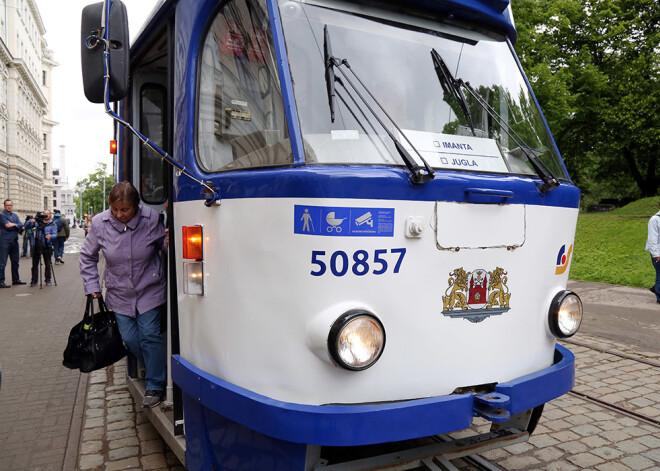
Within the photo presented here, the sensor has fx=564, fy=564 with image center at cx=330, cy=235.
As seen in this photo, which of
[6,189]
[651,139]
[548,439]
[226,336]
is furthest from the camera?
[6,189]

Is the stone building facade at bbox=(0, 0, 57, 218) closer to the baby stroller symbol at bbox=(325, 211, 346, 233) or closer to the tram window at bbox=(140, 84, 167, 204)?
the tram window at bbox=(140, 84, 167, 204)

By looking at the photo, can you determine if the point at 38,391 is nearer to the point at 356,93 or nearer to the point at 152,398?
the point at 152,398

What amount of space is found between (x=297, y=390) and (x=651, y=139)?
2720cm

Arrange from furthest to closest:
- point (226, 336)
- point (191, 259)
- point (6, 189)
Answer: point (6, 189)
point (191, 259)
point (226, 336)

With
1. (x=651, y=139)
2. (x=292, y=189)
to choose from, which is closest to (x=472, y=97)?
(x=292, y=189)

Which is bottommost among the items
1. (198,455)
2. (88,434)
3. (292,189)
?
(88,434)

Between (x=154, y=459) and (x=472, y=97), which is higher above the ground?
(x=472, y=97)

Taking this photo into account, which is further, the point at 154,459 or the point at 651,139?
the point at 651,139

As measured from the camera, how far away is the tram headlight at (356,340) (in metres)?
2.26

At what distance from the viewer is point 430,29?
2.95 metres

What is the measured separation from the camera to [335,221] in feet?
7.47

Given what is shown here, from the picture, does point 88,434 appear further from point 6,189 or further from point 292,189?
point 6,189

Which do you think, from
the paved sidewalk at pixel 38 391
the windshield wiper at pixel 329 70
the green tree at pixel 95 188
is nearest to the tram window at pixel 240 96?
the windshield wiper at pixel 329 70

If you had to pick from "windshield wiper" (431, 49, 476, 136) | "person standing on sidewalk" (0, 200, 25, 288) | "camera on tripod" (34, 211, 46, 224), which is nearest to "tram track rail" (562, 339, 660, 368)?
"windshield wiper" (431, 49, 476, 136)
